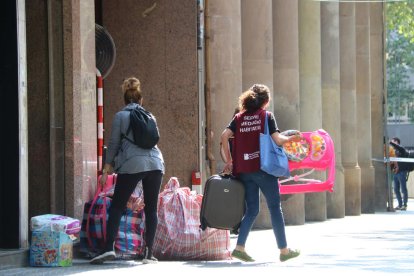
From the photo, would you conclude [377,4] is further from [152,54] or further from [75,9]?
[75,9]

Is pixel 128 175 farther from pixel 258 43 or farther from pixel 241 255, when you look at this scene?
pixel 258 43

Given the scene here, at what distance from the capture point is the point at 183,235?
496 inches

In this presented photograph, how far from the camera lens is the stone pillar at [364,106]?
28500 mm

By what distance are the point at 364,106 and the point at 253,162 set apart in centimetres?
1675

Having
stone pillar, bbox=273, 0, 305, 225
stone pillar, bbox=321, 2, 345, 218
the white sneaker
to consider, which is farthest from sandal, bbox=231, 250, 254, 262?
stone pillar, bbox=321, 2, 345, 218

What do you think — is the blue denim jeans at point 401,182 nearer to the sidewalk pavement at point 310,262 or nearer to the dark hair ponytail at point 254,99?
the sidewalk pavement at point 310,262

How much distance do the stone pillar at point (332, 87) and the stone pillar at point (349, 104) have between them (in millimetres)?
1297

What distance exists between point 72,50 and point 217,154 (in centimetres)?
698

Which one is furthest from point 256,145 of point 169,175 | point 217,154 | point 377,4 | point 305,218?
point 377,4

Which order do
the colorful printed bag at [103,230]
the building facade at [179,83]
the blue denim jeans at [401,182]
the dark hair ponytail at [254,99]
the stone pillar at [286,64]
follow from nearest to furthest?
1. the dark hair ponytail at [254,99]
2. the colorful printed bag at [103,230]
3. the building facade at [179,83]
4. the stone pillar at [286,64]
5. the blue denim jeans at [401,182]

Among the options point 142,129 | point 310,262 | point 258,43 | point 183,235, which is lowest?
point 310,262

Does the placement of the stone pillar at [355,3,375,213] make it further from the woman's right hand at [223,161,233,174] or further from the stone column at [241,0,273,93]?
the woman's right hand at [223,161,233,174]

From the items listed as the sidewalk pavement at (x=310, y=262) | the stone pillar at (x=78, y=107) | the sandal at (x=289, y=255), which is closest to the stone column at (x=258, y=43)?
the sidewalk pavement at (x=310, y=262)

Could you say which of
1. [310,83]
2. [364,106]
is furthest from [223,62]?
[364,106]
